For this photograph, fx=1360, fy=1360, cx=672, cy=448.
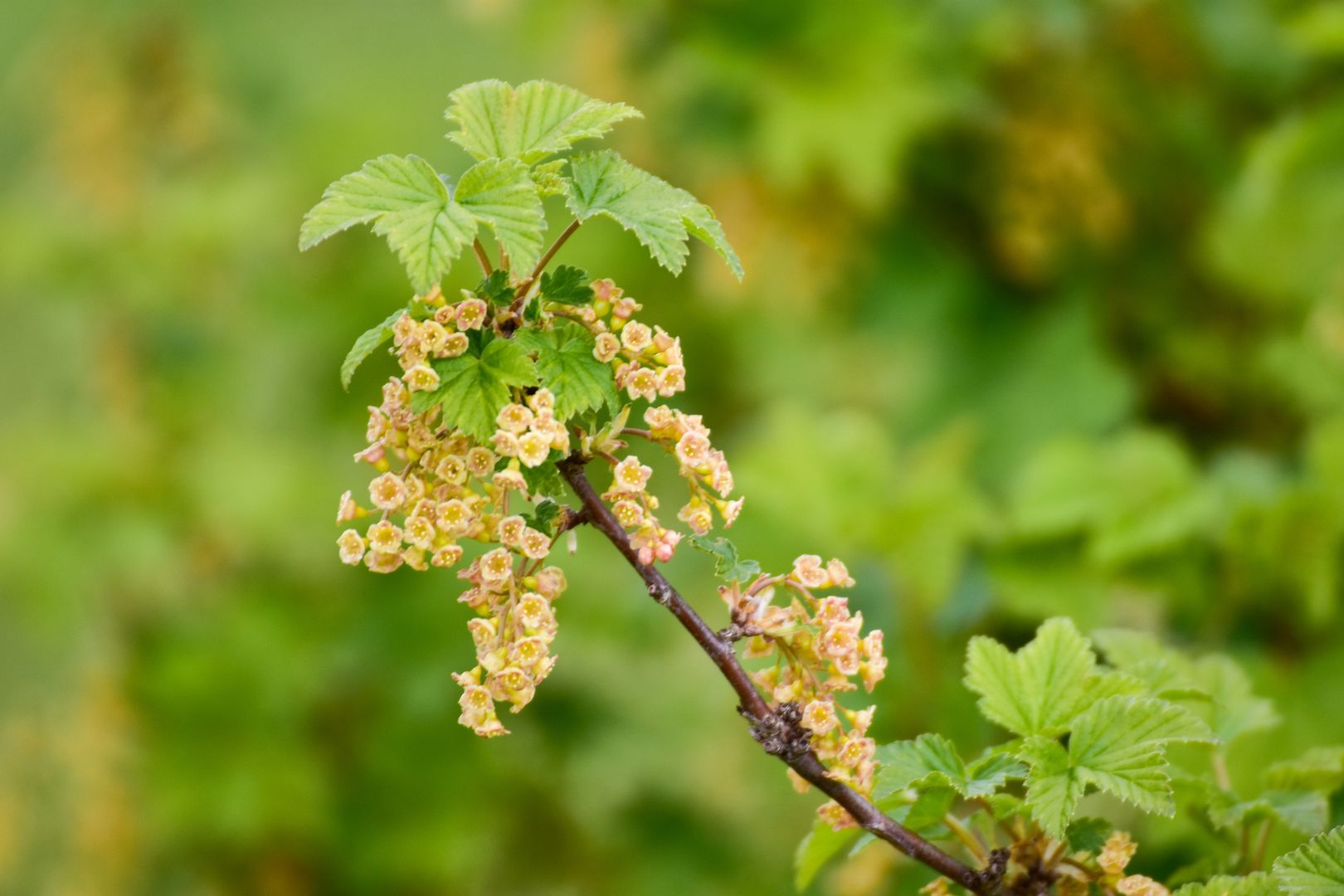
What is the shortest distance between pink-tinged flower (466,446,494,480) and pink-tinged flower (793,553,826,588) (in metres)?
0.12

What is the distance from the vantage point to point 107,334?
6.13ft

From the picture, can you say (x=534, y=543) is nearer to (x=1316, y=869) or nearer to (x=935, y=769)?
(x=935, y=769)

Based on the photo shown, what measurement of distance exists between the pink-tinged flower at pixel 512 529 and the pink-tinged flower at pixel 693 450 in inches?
2.3

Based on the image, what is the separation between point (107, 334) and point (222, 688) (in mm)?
515

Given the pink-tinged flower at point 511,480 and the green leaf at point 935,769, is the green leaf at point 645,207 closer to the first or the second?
the pink-tinged flower at point 511,480

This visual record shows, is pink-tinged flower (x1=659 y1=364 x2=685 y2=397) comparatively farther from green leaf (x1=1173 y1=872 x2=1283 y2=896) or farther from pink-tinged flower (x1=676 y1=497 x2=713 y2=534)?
green leaf (x1=1173 y1=872 x2=1283 y2=896)

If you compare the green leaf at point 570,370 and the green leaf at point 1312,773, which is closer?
the green leaf at point 570,370

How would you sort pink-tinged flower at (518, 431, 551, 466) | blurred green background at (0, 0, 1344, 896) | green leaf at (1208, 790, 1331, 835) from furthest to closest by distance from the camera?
blurred green background at (0, 0, 1344, 896) < green leaf at (1208, 790, 1331, 835) < pink-tinged flower at (518, 431, 551, 466)

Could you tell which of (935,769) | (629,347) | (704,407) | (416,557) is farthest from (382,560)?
(704,407)

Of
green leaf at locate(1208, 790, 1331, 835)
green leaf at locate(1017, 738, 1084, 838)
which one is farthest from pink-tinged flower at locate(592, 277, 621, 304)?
green leaf at locate(1208, 790, 1331, 835)

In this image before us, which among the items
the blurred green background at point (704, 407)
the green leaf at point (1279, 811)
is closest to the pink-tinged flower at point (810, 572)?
the green leaf at point (1279, 811)

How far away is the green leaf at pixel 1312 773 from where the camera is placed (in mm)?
576

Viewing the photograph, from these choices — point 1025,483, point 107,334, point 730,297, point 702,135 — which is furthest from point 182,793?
point 1025,483

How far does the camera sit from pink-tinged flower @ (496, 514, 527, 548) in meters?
0.46
